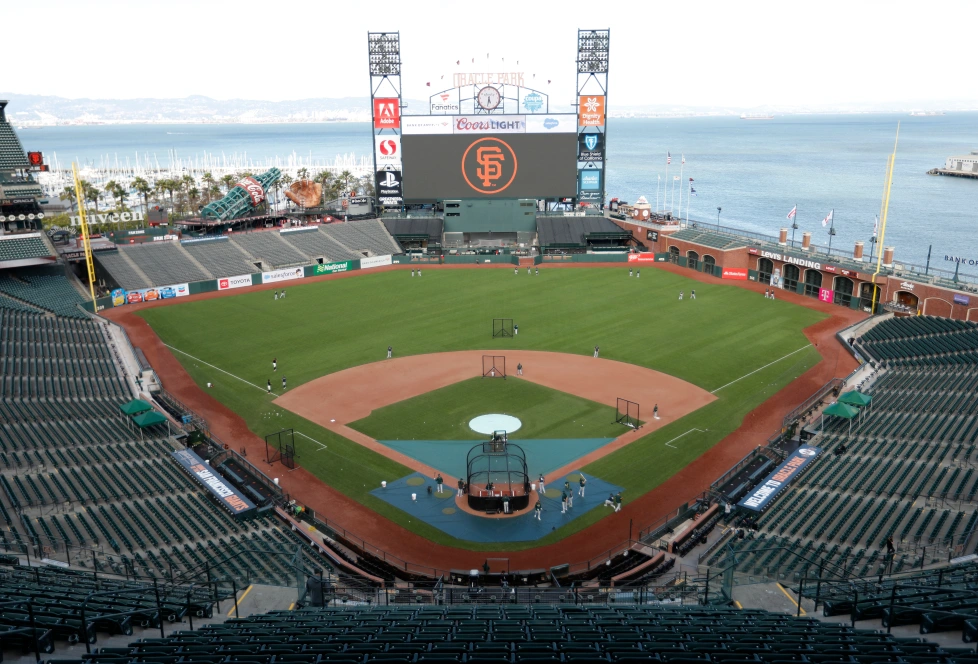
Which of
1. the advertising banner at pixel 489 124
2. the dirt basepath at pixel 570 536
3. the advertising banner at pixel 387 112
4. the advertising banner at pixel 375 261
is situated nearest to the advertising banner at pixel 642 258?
the advertising banner at pixel 489 124

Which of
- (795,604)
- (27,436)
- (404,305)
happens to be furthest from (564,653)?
(404,305)

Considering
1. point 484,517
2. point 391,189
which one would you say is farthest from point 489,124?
point 484,517

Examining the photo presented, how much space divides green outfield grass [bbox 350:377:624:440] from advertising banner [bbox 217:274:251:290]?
119 feet

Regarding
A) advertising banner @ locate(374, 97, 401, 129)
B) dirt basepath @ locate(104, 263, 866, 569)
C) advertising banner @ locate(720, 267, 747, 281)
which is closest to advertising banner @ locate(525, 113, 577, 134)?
advertising banner @ locate(374, 97, 401, 129)

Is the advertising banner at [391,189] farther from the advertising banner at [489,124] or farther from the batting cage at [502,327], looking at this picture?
the batting cage at [502,327]

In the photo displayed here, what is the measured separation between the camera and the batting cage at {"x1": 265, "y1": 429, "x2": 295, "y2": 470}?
108 ft

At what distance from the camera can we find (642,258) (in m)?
78.2

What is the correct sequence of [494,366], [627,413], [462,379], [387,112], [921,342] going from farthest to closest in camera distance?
[387,112], [494,366], [921,342], [462,379], [627,413]

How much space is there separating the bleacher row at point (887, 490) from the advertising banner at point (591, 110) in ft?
170

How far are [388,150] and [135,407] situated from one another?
53.6 m

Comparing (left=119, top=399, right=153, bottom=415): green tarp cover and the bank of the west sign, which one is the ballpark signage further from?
the bank of the west sign

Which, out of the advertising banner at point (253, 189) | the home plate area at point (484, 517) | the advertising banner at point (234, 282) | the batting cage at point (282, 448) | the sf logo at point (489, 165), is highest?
the sf logo at point (489, 165)

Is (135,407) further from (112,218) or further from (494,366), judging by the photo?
(112,218)

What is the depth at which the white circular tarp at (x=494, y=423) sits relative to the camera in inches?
1401
